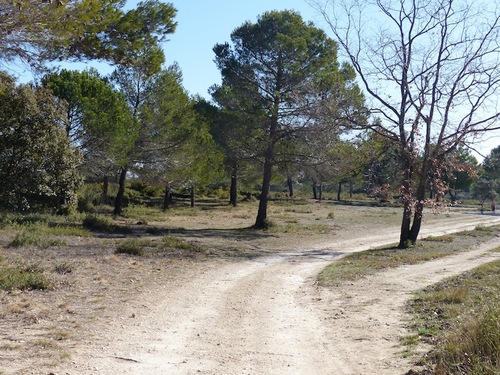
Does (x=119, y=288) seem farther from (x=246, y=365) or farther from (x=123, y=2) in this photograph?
(x=123, y=2)

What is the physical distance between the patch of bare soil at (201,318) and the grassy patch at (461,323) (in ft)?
1.43

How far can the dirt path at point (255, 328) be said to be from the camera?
673 cm

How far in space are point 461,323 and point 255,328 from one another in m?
3.01

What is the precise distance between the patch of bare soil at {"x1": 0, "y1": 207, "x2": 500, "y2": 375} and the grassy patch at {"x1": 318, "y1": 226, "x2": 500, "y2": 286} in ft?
1.58

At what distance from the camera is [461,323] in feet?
23.6

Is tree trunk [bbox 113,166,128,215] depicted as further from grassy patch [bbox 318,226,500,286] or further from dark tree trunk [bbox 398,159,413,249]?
grassy patch [bbox 318,226,500,286]

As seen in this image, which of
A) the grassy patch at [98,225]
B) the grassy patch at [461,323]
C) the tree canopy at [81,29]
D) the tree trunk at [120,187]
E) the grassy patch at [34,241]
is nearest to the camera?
the grassy patch at [461,323]

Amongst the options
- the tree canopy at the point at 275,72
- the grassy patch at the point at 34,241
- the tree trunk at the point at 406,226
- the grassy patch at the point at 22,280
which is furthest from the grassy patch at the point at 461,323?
the tree canopy at the point at 275,72

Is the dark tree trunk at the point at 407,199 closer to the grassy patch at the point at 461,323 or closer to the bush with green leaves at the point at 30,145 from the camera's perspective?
the grassy patch at the point at 461,323

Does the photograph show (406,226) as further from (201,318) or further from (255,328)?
(255,328)

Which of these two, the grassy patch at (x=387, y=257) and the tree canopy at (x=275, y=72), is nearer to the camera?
the grassy patch at (x=387, y=257)

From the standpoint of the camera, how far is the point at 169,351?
7238 mm

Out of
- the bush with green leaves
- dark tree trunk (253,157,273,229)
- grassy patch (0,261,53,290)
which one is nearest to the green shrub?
the bush with green leaves

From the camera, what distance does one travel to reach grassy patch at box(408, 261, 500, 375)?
18.6ft
